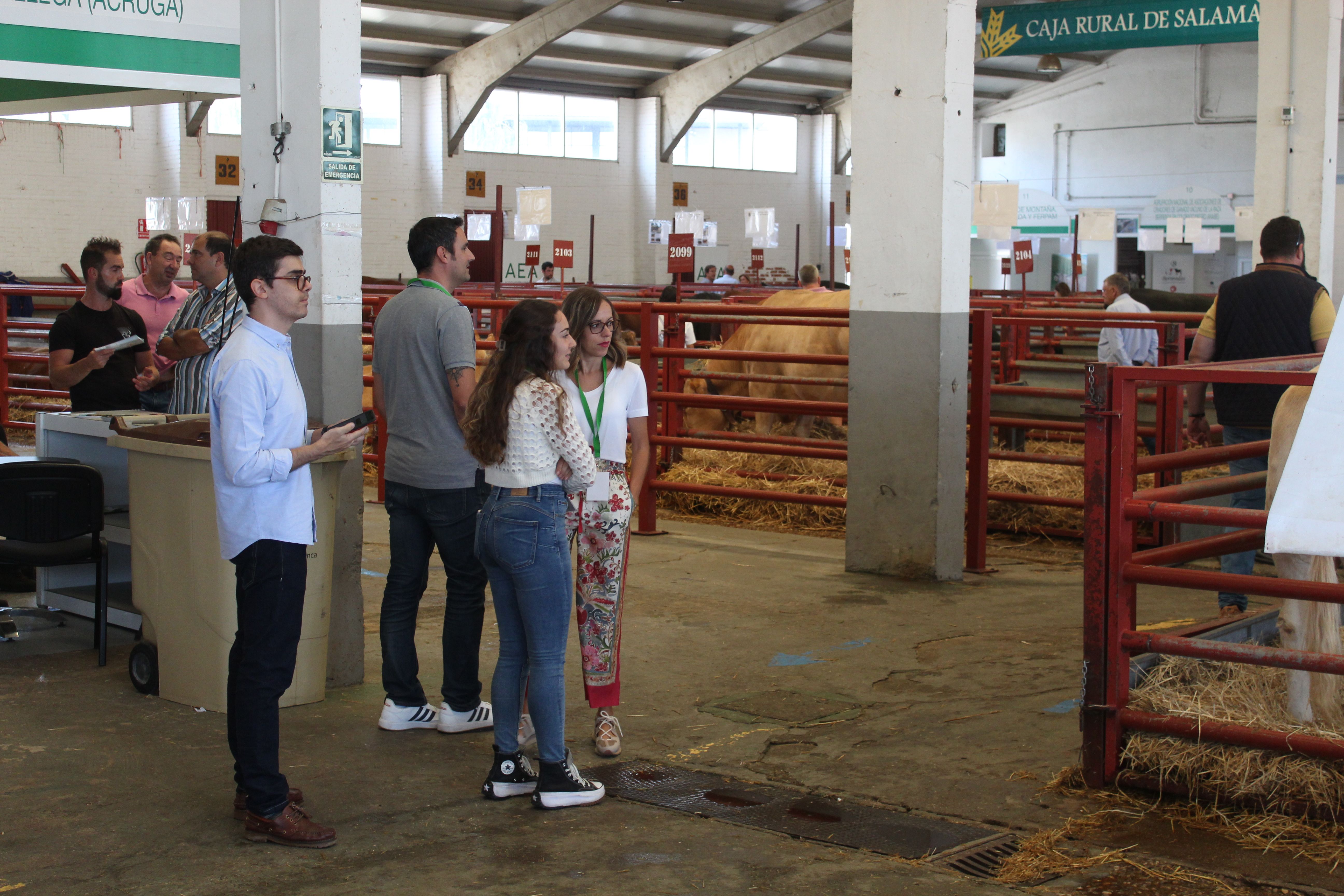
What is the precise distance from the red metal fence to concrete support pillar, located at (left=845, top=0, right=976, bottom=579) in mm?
2765

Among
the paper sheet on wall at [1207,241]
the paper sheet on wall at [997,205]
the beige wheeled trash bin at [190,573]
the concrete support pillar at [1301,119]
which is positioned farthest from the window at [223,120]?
the beige wheeled trash bin at [190,573]

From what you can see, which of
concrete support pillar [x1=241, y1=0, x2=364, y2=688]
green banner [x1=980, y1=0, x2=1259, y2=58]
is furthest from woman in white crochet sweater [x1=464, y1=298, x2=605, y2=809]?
green banner [x1=980, y1=0, x2=1259, y2=58]

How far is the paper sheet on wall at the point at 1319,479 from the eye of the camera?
7.12 feet

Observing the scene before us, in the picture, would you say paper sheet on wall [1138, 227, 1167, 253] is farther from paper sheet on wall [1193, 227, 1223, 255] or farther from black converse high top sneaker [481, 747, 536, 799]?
black converse high top sneaker [481, 747, 536, 799]

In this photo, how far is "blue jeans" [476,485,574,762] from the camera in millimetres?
3479

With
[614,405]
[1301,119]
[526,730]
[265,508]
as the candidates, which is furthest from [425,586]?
[1301,119]

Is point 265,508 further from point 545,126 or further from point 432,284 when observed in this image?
point 545,126

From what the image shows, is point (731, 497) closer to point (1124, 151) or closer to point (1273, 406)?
point (1273, 406)

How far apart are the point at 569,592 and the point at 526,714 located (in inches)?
26.5

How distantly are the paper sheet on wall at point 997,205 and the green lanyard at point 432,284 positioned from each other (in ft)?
39.7

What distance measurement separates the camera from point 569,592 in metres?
3.61

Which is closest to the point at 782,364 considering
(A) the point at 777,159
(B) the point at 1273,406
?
(B) the point at 1273,406

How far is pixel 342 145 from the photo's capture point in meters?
4.61

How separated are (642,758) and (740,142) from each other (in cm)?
2623
